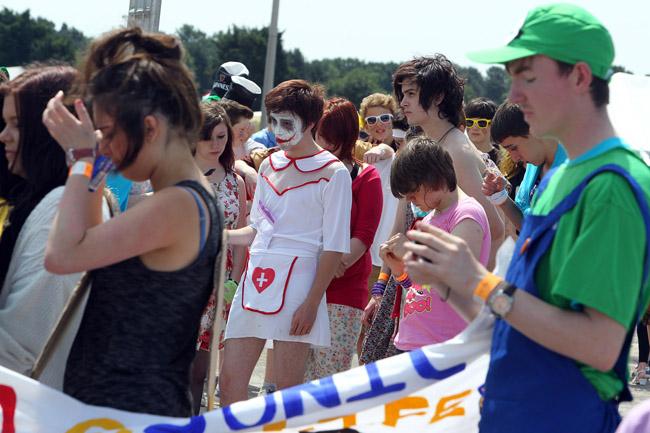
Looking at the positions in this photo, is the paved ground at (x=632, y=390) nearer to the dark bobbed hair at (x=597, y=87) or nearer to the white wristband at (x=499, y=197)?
the white wristband at (x=499, y=197)

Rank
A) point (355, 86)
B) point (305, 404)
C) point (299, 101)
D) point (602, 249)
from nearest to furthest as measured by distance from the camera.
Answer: point (602, 249) < point (305, 404) < point (299, 101) < point (355, 86)

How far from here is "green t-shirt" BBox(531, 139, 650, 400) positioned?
2.27 meters

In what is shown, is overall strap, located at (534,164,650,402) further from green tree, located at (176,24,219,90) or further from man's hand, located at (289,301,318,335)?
green tree, located at (176,24,219,90)

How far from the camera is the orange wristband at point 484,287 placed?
2.40m

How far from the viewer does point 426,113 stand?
18.0 ft

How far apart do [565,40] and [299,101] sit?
3421mm

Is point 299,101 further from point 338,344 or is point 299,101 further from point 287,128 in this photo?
point 338,344

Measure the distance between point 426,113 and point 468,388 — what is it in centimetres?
274

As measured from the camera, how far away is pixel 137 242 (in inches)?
101

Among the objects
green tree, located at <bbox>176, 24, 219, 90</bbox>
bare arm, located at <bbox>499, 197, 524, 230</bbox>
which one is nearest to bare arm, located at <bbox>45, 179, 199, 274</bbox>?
bare arm, located at <bbox>499, 197, 524, 230</bbox>

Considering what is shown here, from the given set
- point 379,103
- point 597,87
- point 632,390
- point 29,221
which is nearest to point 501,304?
point 597,87

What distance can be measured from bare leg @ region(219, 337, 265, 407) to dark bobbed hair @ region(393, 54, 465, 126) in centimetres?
157

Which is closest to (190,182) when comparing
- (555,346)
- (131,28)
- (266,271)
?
(131,28)

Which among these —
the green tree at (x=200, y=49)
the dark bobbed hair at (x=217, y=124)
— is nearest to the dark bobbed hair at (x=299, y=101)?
the dark bobbed hair at (x=217, y=124)
